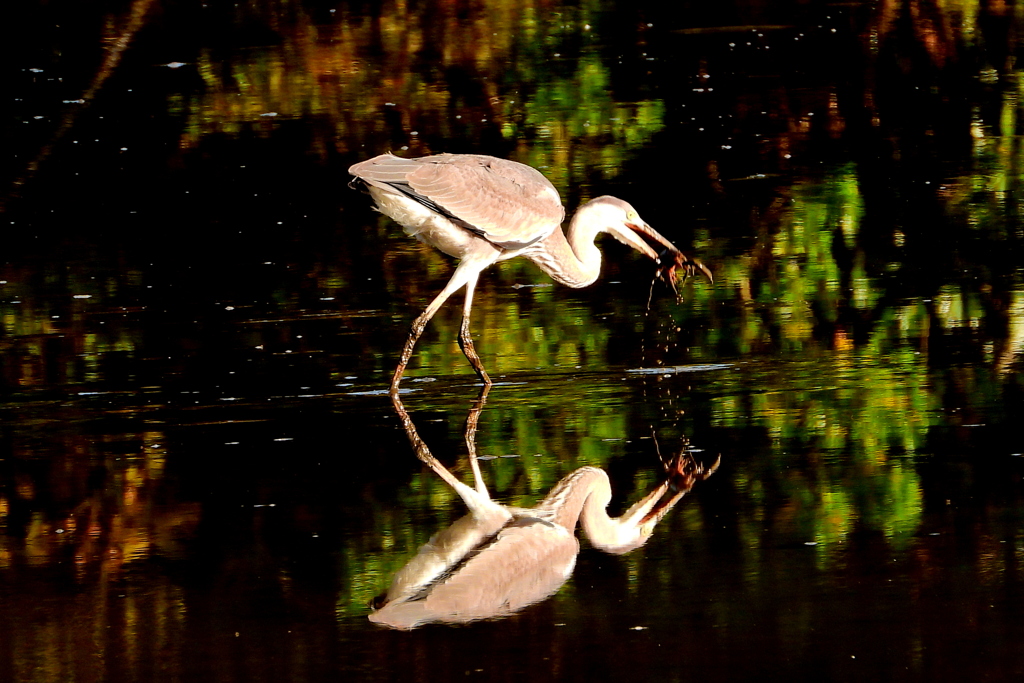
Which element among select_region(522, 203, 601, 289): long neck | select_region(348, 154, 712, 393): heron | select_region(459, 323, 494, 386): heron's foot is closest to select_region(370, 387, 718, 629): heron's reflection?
select_region(459, 323, 494, 386): heron's foot

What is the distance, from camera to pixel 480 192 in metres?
10.9

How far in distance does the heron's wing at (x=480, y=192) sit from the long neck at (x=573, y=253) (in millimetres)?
170

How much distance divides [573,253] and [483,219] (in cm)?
97

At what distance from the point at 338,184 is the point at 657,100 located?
4299 mm

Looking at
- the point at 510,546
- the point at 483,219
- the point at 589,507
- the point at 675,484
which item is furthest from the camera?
the point at 483,219

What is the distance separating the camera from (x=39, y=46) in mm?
27984

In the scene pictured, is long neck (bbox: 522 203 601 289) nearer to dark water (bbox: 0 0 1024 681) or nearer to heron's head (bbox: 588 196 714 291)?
heron's head (bbox: 588 196 714 291)

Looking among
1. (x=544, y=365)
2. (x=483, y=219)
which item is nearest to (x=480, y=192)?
(x=483, y=219)

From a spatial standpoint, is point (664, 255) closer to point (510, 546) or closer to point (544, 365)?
point (544, 365)

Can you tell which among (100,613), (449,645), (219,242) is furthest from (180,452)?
(219,242)

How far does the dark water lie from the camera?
625 centimetres

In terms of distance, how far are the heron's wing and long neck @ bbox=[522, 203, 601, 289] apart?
0.56ft

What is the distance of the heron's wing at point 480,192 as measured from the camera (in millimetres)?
10711

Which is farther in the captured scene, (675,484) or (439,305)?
(439,305)
